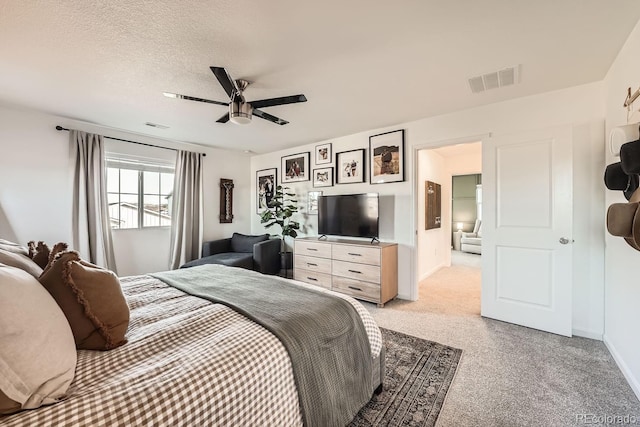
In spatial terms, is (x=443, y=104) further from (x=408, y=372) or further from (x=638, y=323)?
(x=408, y=372)

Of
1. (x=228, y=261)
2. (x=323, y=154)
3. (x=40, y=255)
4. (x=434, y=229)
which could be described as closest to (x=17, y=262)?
(x=40, y=255)

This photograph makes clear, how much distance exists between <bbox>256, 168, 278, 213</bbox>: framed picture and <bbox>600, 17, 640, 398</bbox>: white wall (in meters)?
4.52

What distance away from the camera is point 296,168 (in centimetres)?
487

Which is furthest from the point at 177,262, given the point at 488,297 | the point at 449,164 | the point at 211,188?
the point at 449,164

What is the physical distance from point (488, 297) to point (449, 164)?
11.6 ft

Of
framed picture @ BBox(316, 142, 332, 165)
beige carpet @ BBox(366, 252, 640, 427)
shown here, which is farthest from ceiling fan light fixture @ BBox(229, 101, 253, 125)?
beige carpet @ BBox(366, 252, 640, 427)

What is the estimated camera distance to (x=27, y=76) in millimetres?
2352

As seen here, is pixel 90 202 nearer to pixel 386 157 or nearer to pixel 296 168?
pixel 296 168

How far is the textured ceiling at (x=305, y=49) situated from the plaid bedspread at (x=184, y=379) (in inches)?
71.2

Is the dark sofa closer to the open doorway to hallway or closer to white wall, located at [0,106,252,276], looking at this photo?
white wall, located at [0,106,252,276]

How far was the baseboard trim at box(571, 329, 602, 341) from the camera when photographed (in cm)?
244

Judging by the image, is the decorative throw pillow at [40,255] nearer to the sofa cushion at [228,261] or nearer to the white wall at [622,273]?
the sofa cushion at [228,261]

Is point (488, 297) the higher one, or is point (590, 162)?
point (590, 162)

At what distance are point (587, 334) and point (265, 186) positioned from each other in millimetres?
5031
